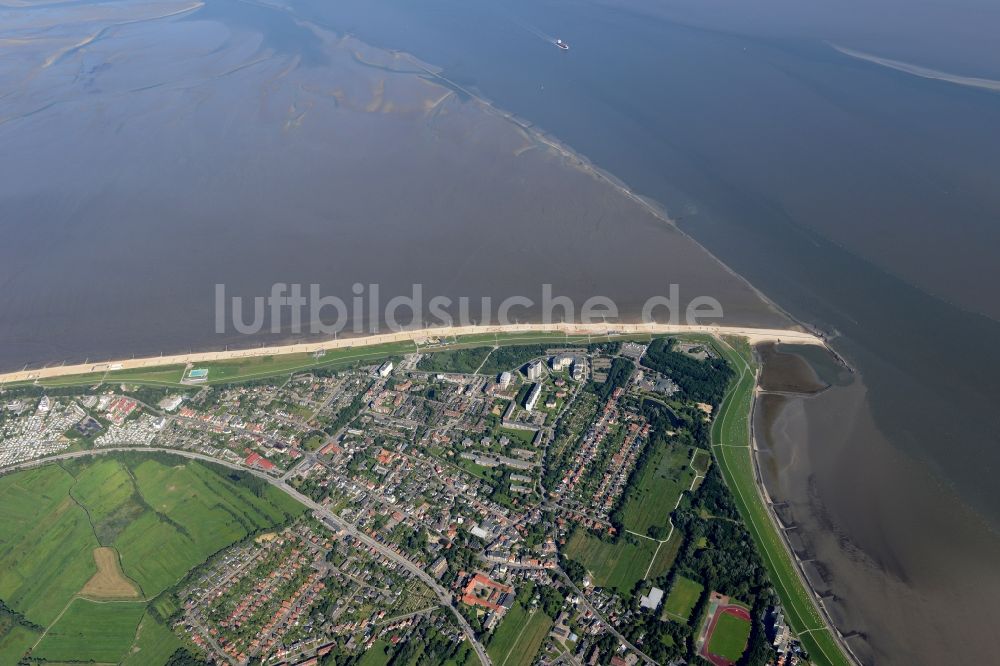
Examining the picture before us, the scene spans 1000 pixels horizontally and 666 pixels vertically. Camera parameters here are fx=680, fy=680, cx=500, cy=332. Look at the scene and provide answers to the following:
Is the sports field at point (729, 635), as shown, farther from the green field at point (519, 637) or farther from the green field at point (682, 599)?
the green field at point (519, 637)

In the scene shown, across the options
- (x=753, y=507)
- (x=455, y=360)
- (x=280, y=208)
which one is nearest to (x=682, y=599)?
(x=753, y=507)

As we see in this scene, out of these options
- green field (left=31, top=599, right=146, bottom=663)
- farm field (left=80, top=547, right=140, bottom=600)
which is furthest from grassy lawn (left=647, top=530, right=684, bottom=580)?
farm field (left=80, top=547, right=140, bottom=600)

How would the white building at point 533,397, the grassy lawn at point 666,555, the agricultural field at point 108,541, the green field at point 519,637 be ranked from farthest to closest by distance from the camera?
the white building at point 533,397
the grassy lawn at point 666,555
the agricultural field at point 108,541
the green field at point 519,637

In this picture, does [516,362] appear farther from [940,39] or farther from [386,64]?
[940,39]

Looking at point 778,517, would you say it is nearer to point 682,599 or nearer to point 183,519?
point 682,599

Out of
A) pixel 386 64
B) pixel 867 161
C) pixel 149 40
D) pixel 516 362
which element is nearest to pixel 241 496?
pixel 516 362

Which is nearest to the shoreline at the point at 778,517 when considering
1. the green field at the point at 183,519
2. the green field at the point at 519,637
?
the green field at the point at 519,637
